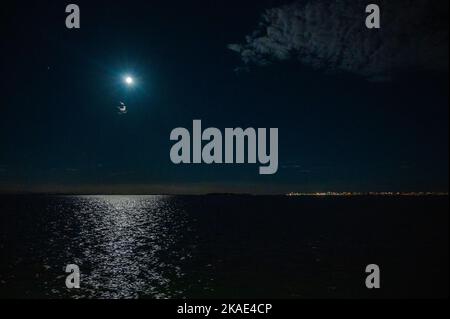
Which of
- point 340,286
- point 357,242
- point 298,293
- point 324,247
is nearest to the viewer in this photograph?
point 298,293

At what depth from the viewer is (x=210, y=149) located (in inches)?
922

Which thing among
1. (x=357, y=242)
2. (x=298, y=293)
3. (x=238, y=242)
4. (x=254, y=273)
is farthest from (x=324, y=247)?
(x=298, y=293)

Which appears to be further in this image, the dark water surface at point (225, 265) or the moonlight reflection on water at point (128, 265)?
the moonlight reflection on water at point (128, 265)

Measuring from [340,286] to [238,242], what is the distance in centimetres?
3107

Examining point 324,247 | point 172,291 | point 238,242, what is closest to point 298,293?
point 172,291

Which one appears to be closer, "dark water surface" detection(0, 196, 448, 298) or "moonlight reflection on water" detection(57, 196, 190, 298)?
"dark water surface" detection(0, 196, 448, 298)

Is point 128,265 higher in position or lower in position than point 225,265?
lower

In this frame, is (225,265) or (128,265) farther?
(128,265)

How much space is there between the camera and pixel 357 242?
205 feet
